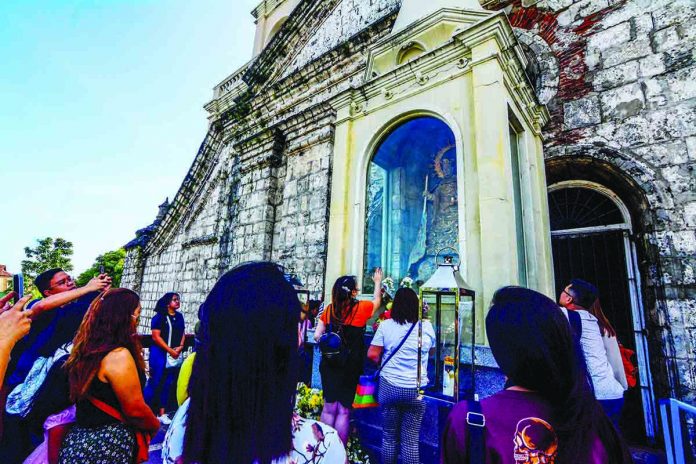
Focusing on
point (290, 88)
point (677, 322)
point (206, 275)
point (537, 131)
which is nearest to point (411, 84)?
point (537, 131)

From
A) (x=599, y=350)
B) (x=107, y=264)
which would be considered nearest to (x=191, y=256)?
(x=599, y=350)

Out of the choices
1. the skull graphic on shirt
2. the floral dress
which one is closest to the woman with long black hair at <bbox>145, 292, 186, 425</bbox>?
the floral dress

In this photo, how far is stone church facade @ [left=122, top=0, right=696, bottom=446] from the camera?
3.61 metres

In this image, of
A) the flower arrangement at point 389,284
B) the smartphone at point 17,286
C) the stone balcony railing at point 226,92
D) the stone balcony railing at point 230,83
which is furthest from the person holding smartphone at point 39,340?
the stone balcony railing at point 230,83

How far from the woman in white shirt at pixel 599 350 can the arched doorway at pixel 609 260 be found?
1.96m

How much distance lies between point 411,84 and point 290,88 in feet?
16.5

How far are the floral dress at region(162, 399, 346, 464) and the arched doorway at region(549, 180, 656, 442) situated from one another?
4860 millimetres

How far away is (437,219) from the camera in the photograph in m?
3.78

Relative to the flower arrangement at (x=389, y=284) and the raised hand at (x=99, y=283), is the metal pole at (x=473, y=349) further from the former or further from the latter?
the raised hand at (x=99, y=283)

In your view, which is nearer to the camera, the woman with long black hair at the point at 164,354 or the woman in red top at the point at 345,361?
the woman in red top at the point at 345,361

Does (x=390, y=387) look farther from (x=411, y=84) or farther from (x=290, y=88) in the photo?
(x=290, y=88)

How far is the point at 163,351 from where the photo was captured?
16.1ft

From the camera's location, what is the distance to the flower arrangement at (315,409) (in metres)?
3.10

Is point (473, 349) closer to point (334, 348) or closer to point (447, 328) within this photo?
point (447, 328)
